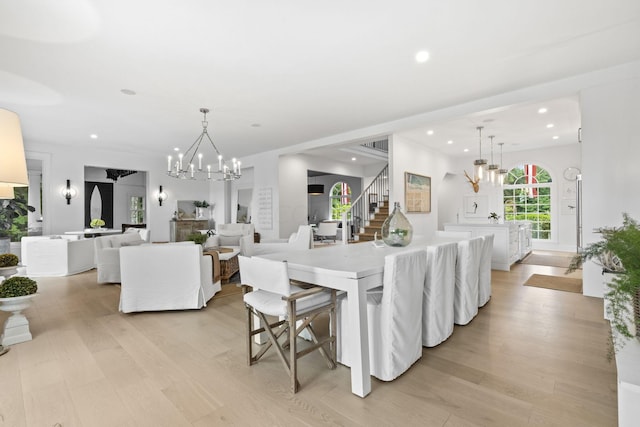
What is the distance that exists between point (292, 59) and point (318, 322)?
2.84m

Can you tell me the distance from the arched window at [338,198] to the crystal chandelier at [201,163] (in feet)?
17.1

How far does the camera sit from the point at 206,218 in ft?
34.6

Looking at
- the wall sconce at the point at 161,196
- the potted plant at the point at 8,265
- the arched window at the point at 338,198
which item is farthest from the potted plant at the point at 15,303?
the arched window at the point at 338,198

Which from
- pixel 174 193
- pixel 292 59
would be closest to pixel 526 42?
Result: pixel 292 59

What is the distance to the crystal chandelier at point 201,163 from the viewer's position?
4.77 m

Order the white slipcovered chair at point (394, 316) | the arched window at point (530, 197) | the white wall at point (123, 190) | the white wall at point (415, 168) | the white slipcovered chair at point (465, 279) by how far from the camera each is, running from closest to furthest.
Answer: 1. the white slipcovered chair at point (394, 316)
2. the white slipcovered chair at point (465, 279)
3. the white wall at point (415, 168)
4. the arched window at point (530, 197)
5. the white wall at point (123, 190)

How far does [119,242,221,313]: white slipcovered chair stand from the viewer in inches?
138

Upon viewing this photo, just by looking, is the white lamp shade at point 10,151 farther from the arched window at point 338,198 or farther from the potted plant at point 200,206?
the arched window at point 338,198

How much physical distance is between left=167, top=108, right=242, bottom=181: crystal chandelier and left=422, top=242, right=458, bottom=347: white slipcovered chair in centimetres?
322

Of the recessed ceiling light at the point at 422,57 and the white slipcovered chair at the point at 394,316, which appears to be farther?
the recessed ceiling light at the point at 422,57

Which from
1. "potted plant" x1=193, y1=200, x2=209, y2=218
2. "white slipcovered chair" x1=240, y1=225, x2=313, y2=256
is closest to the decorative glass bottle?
"white slipcovered chair" x1=240, y1=225, x2=313, y2=256

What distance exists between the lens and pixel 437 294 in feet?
8.10

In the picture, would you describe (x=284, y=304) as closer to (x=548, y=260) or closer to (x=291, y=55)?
(x=291, y=55)

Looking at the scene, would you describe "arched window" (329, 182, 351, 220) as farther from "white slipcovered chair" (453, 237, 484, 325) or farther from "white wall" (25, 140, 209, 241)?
"white slipcovered chair" (453, 237, 484, 325)
